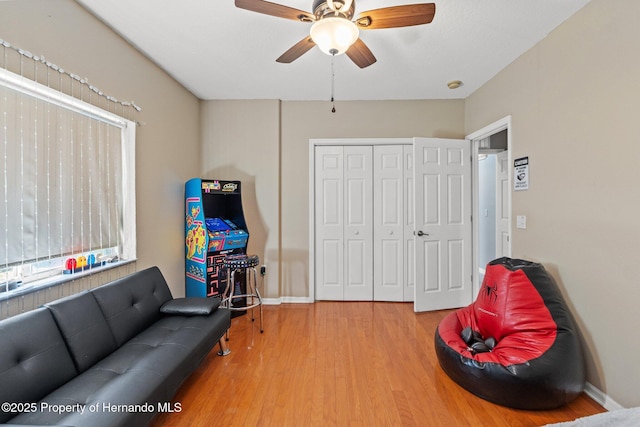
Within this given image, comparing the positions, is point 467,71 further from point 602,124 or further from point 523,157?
point 602,124

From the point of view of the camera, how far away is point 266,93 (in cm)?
343

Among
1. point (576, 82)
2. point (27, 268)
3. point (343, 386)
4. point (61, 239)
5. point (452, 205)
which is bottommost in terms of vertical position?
point (343, 386)

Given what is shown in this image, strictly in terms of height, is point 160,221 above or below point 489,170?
below

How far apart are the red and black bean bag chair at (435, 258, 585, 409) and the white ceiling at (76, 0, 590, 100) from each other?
6.23 feet

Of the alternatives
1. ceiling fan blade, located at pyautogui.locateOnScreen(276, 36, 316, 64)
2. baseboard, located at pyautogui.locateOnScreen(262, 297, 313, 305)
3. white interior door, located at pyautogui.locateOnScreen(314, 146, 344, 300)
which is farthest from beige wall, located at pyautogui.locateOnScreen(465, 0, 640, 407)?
baseboard, located at pyautogui.locateOnScreen(262, 297, 313, 305)

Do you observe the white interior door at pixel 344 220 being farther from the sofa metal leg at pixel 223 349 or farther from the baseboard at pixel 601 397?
the baseboard at pixel 601 397

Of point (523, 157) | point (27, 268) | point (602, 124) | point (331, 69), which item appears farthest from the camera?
point (331, 69)

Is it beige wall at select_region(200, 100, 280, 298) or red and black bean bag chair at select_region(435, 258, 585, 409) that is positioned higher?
A: beige wall at select_region(200, 100, 280, 298)

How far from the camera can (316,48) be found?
7.99 feet

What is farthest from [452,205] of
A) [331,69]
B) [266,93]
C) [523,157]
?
[266,93]

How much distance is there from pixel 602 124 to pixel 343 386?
8.31 feet

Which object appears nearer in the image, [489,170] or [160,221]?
[160,221]

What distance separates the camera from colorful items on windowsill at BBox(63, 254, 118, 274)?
183cm

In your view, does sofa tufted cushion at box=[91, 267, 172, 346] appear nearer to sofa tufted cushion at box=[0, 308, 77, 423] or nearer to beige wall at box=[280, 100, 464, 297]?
sofa tufted cushion at box=[0, 308, 77, 423]
